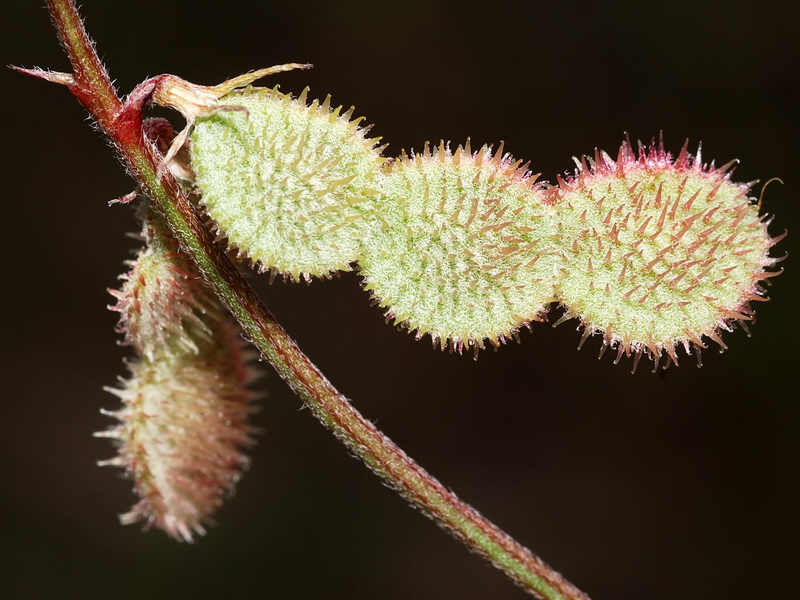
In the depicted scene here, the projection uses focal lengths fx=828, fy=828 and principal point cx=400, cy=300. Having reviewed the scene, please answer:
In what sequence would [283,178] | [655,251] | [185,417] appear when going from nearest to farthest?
[283,178], [655,251], [185,417]

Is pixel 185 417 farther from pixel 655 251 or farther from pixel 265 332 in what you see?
pixel 655 251

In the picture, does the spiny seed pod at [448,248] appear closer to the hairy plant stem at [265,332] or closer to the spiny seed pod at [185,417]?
the hairy plant stem at [265,332]

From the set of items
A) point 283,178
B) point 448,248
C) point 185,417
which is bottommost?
point 185,417

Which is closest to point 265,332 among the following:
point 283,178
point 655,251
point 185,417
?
point 283,178

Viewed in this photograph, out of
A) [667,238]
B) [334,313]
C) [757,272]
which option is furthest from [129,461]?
[334,313]

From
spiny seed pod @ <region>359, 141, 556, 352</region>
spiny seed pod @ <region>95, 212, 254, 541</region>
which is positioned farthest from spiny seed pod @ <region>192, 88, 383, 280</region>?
spiny seed pod @ <region>95, 212, 254, 541</region>

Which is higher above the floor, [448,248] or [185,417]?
[448,248]

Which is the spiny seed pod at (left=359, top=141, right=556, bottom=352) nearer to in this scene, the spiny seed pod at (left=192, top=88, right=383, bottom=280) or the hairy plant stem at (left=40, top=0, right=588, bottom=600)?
the spiny seed pod at (left=192, top=88, right=383, bottom=280)
